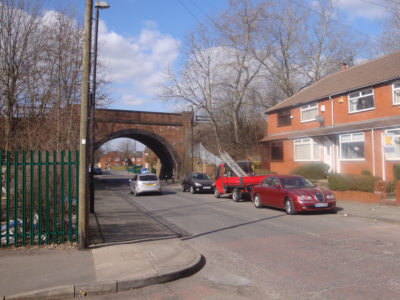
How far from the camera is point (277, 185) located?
45.7 feet

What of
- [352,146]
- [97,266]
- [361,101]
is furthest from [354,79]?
[97,266]

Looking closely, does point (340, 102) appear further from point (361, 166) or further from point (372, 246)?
point (372, 246)

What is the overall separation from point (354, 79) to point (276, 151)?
814 cm

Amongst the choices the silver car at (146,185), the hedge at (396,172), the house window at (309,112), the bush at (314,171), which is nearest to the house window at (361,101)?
the house window at (309,112)

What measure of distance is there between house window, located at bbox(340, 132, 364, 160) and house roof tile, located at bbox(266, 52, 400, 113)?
2936mm

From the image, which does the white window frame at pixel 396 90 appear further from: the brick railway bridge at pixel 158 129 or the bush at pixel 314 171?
the brick railway bridge at pixel 158 129

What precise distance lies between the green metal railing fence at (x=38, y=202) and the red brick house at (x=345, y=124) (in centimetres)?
1249

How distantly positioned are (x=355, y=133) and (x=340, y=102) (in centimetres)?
299

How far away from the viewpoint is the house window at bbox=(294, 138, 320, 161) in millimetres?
24656

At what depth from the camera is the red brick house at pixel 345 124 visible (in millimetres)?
19328

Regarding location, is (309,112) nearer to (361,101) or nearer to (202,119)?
(361,101)

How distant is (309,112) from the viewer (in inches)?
1035

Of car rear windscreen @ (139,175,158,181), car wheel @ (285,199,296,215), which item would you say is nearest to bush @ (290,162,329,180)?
car rear windscreen @ (139,175,158,181)

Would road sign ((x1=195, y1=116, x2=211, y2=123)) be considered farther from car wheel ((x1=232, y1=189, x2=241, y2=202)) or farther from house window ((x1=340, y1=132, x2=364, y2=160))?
car wheel ((x1=232, y1=189, x2=241, y2=202))
